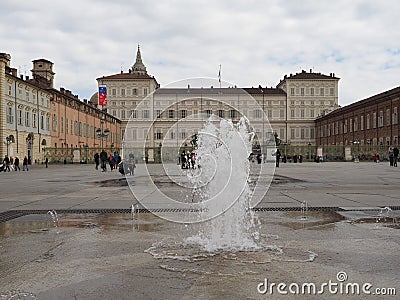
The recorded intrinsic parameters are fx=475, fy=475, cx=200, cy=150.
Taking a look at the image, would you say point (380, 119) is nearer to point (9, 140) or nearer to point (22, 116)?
point (22, 116)

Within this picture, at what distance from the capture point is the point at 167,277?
15.2 feet

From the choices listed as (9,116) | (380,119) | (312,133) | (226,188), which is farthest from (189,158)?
(312,133)

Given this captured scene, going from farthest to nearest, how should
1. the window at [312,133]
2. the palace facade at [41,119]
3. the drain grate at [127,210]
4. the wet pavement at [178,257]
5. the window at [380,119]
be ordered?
the window at [312,133], the window at [380,119], the palace facade at [41,119], the drain grate at [127,210], the wet pavement at [178,257]

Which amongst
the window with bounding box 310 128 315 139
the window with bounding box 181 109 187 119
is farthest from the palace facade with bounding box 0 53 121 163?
the window with bounding box 310 128 315 139

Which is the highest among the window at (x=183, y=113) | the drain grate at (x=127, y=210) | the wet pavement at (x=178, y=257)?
the window at (x=183, y=113)

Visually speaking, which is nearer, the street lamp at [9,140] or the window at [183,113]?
the window at [183,113]

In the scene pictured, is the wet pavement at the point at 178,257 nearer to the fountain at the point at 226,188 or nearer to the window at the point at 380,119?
the fountain at the point at 226,188

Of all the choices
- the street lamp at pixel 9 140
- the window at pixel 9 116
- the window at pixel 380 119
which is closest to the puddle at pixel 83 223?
the street lamp at pixel 9 140

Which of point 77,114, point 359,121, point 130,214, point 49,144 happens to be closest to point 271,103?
point 359,121

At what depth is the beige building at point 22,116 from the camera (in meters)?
46.8

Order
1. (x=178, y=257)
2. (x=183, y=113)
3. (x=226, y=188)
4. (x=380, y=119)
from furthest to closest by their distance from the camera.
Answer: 1. (x=380, y=119)
2. (x=183, y=113)
3. (x=226, y=188)
4. (x=178, y=257)

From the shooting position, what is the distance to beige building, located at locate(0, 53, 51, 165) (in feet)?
153

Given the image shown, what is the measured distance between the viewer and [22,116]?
172 ft

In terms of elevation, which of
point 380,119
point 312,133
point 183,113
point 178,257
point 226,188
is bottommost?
point 178,257
